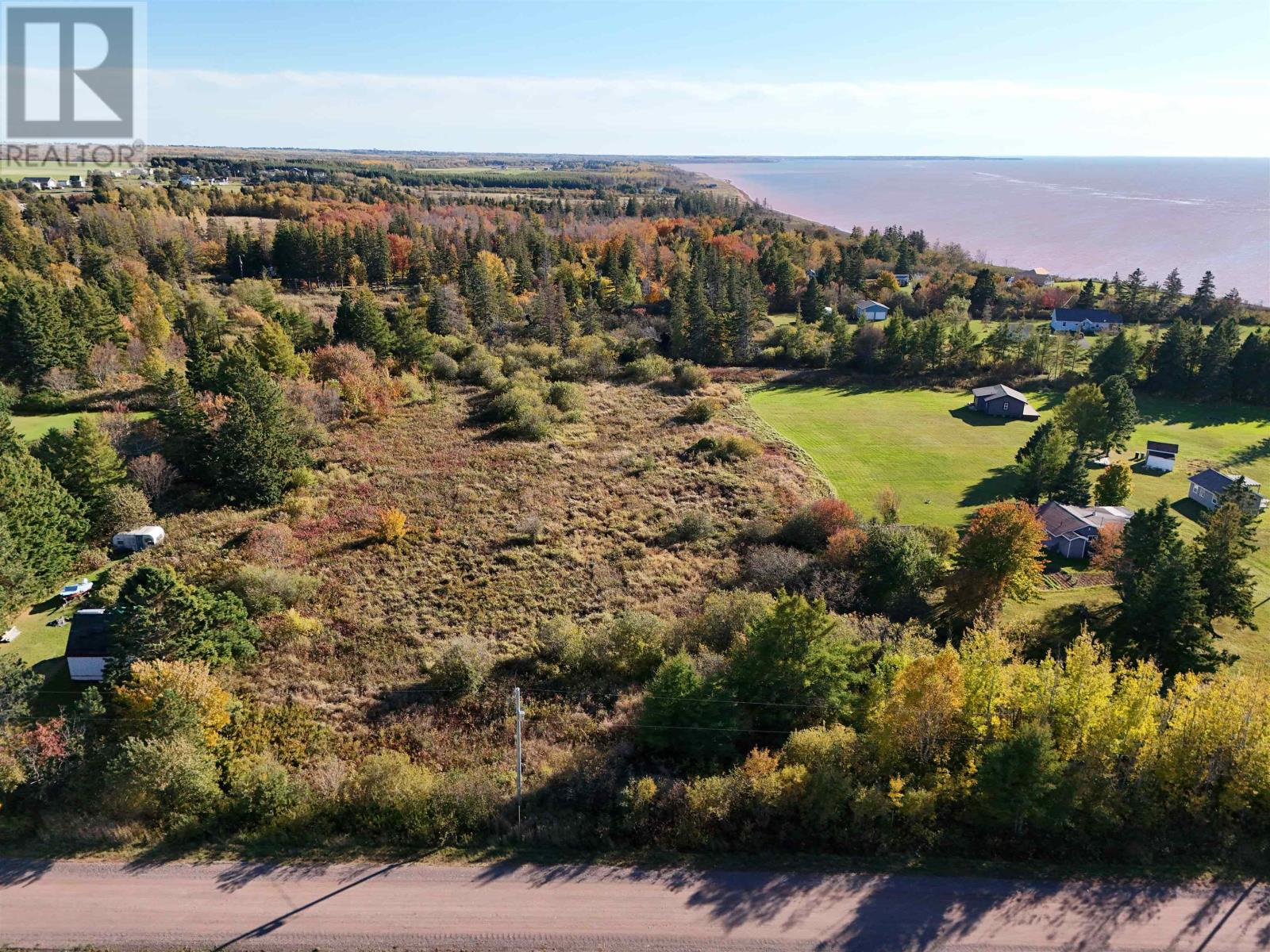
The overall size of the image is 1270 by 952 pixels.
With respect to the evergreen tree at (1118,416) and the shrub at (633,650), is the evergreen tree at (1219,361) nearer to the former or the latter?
the evergreen tree at (1118,416)

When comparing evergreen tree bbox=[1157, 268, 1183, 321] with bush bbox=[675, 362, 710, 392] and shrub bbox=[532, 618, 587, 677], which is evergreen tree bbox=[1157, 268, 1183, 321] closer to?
bush bbox=[675, 362, 710, 392]

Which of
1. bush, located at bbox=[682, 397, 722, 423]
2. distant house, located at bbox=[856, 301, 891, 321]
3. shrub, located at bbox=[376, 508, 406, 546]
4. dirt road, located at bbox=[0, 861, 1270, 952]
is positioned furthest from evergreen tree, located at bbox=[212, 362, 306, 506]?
distant house, located at bbox=[856, 301, 891, 321]

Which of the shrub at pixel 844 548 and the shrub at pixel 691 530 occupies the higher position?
the shrub at pixel 844 548

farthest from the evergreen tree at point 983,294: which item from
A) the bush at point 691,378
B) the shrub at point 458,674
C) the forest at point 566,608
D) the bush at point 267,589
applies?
the bush at point 267,589

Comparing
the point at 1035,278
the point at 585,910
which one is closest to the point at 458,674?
the point at 585,910

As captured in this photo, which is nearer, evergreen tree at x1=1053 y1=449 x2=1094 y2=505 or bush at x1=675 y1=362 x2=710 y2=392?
evergreen tree at x1=1053 y1=449 x2=1094 y2=505

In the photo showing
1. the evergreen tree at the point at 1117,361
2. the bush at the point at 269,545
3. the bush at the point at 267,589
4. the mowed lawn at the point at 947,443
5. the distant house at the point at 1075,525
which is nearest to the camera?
the bush at the point at 267,589
